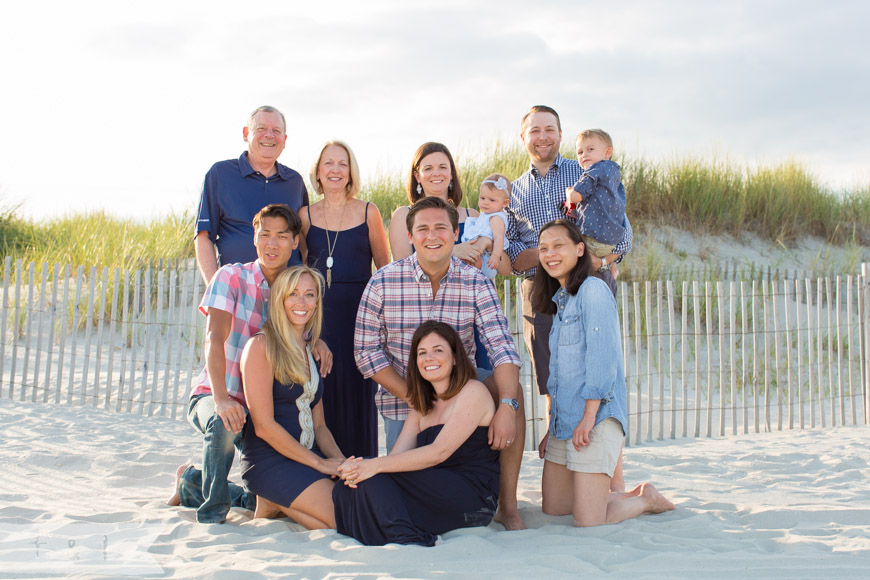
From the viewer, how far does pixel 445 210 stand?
364cm

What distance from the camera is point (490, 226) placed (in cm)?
430

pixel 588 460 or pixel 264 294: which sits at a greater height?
pixel 264 294

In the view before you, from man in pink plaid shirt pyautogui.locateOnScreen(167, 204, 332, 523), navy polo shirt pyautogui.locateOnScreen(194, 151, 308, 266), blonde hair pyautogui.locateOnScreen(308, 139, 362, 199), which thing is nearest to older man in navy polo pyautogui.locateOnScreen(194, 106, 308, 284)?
navy polo shirt pyautogui.locateOnScreen(194, 151, 308, 266)

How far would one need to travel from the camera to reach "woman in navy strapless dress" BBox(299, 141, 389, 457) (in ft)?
13.4

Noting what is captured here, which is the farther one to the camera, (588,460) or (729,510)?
(729,510)

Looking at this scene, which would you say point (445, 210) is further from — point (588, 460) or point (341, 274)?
point (588, 460)

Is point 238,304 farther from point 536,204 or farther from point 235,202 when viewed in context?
point 536,204

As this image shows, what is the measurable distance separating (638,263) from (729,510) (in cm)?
733

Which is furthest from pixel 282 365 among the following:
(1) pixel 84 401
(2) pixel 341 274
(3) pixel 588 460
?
(1) pixel 84 401

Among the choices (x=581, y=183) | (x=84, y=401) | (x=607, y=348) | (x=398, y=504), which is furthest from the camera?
(x=84, y=401)

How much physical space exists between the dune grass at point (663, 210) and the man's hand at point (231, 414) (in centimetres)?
785

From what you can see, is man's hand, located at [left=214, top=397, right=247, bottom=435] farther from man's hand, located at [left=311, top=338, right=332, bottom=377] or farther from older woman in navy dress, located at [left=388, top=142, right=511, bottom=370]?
older woman in navy dress, located at [left=388, top=142, right=511, bottom=370]

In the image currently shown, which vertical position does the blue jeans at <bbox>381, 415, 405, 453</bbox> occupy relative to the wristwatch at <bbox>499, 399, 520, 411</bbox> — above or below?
below

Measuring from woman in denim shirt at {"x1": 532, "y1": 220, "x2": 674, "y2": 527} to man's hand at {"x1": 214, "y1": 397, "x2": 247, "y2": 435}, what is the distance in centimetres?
157
